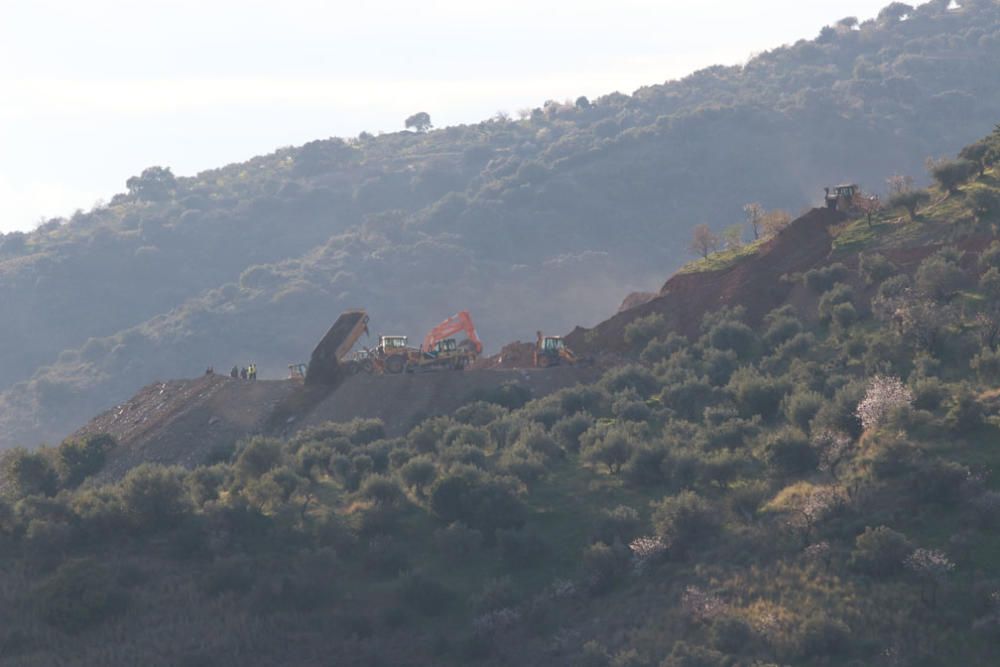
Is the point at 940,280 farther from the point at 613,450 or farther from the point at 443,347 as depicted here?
the point at 443,347

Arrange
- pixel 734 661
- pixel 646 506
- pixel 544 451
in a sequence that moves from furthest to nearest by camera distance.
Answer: pixel 544 451 < pixel 646 506 < pixel 734 661

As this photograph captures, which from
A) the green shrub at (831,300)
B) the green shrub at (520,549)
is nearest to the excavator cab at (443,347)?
the green shrub at (831,300)

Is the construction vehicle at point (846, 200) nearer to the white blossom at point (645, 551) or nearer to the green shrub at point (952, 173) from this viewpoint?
the green shrub at point (952, 173)

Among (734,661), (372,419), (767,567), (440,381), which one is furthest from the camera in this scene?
(440,381)

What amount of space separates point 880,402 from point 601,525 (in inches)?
379

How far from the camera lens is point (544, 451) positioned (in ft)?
177

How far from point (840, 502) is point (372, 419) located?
27114 mm

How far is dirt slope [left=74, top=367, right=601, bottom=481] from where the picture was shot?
6525cm

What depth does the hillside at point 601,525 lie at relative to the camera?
37062 mm

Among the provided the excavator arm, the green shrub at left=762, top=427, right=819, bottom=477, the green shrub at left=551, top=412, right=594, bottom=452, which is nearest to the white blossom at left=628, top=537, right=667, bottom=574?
the green shrub at left=762, top=427, right=819, bottom=477

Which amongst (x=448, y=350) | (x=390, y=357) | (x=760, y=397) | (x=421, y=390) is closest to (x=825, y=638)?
(x=760, y=397)

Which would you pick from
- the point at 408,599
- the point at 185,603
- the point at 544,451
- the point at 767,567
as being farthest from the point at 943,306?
the point at 185,603

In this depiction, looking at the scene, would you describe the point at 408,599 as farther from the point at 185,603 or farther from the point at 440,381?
the point at 440,381

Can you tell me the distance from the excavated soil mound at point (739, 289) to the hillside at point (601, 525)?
21.5 feet
